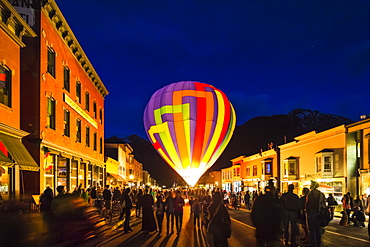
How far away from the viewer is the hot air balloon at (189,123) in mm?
32688

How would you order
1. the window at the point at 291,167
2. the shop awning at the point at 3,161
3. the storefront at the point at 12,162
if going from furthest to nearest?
1. the window at the point at 291,167
2. the storefront at the point at 12,162
3. the shop awning at the point at 3,161

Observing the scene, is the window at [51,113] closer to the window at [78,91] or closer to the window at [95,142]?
the window at [78,91]

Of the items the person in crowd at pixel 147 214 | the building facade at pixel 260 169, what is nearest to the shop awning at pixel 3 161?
the person in crowd at pixel 147 214

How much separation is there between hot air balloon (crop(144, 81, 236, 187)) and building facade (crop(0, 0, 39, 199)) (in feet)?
51.1

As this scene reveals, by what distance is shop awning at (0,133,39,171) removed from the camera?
15.8 metres

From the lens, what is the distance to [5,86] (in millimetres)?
16938

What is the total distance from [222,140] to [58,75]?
52.9 ft

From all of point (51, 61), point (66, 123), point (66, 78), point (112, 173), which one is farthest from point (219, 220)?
point (112, 173)

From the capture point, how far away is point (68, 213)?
26.7 feet

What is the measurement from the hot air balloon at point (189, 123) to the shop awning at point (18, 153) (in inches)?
611

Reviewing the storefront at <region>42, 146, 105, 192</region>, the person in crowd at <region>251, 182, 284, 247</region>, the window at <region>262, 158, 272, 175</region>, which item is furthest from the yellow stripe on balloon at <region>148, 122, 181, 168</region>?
the person in crowd at <region>251, 182, 284, 247</region>

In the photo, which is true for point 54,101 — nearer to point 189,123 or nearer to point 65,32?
point 65,32

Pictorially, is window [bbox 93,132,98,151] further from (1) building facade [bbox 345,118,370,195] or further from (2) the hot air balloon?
(1) building facade [bbox 345,118,370,195]

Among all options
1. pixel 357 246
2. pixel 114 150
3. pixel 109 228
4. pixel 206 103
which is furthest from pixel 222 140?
pixel 114 150
